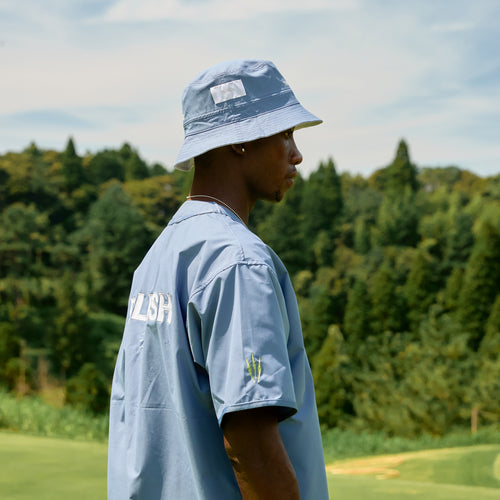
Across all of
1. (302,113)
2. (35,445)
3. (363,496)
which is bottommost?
(363,496)

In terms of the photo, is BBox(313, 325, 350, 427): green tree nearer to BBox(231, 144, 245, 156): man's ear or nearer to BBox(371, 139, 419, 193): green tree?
BBox(231, 144, 245, 156): man's ear

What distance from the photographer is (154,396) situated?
4.02 ft

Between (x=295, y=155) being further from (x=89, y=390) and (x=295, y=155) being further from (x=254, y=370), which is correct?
(x=89, y=390)

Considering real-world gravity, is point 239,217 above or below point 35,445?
above

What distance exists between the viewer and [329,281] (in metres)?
53.0

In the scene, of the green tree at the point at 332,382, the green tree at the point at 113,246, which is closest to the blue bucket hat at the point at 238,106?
the green tree at the point at 332,382

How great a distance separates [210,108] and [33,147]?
72852 millimetres

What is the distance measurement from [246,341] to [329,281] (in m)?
52.3

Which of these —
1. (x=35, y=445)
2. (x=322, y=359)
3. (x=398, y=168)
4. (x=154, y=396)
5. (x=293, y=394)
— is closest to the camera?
(x=293, y=394)

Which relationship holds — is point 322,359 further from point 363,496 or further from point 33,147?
point 33,147

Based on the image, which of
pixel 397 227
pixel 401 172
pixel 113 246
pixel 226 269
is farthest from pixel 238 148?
pixel 401 172

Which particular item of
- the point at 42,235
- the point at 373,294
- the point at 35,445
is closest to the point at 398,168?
the point at 373,294

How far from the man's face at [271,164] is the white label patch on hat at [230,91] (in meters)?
0.09

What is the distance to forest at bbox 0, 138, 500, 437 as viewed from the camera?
1103 inches
